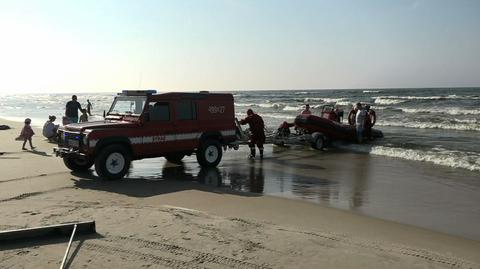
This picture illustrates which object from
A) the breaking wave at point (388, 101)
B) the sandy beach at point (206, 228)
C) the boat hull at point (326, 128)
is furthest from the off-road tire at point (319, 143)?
the breaking wave at point (388, 101)

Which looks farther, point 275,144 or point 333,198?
point 275,144

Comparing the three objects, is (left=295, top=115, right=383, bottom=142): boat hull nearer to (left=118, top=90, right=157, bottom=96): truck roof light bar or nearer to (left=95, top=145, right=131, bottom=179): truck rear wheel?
(left=118, top=90, right=157, bottom=96): truck roof light bar

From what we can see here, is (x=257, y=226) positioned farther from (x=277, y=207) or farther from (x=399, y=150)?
(x=399, y=150)

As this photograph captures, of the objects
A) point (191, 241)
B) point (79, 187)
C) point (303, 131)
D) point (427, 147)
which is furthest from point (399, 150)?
point (191, 241)

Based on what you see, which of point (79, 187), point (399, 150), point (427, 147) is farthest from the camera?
point (427, 147)

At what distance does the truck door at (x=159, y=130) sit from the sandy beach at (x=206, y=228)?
724 mm

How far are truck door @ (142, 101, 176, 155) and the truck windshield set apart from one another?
0.74 ft

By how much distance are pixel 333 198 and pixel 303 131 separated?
964 centimetres

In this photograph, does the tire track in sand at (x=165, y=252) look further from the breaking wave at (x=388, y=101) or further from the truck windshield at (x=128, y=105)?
the breaking wave at (x=388, y=101)

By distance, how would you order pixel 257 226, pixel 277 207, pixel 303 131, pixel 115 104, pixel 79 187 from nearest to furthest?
pixel 257 226, pixel 277 207, pixel 79 187, pixel 115 104, pixel 303 131

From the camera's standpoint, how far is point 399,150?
1614 cm

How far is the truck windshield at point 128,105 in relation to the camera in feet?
36.1

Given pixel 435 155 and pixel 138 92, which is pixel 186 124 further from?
pixel 435 155

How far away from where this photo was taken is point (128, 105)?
1138 cm
